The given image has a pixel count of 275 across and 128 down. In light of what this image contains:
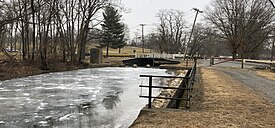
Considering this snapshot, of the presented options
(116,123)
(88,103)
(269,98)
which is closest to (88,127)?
(116,123)

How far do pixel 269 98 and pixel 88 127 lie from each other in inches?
247

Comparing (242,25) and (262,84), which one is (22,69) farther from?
(242,25)

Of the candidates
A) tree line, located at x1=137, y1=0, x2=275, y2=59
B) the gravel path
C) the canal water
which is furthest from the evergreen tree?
the canal water

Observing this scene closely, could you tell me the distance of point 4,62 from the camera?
24375mm

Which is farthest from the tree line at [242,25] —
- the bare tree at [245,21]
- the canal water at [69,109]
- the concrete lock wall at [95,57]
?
the canal water at [69,109]

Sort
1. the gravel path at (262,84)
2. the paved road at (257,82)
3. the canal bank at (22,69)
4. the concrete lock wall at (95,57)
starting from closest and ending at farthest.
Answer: the gravel path at (262,84), the paved road at (257,82), the canal bank at (22,69), the concrete lock wall at (95,57)

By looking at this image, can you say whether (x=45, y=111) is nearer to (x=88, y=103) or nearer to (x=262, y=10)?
(x=88, y=103)

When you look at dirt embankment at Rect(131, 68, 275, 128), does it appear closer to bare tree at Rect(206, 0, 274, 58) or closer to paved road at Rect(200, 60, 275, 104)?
paved road at Rect(200, 60, 275, 104)

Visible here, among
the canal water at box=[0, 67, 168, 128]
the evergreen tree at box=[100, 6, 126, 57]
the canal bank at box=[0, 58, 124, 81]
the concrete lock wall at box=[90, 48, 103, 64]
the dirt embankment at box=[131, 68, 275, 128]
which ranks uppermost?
the evergreen tree at box=[100, 6, 126, 57]

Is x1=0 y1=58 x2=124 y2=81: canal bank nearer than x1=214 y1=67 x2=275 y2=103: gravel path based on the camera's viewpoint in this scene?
No

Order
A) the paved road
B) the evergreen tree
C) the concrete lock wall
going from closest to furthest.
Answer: the paved road → the concrete lock wall → the evergreen tree

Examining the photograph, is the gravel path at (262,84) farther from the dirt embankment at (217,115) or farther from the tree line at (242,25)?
the tree line at (242,25)

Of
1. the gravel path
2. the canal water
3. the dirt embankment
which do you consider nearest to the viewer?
the dirt embankment

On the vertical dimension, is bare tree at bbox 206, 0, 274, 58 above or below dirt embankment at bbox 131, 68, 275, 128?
above
